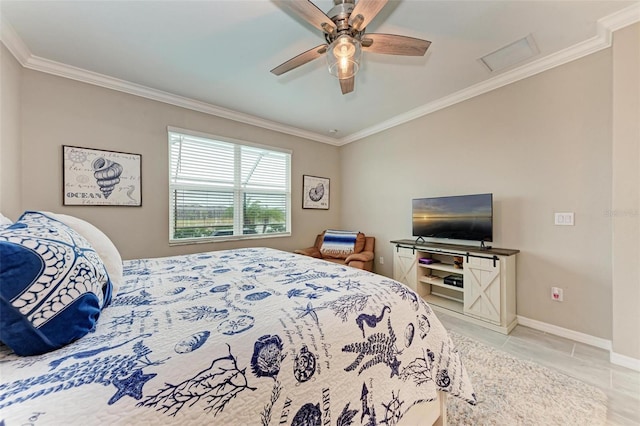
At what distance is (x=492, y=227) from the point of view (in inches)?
107

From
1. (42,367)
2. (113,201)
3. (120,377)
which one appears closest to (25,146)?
(113,201)

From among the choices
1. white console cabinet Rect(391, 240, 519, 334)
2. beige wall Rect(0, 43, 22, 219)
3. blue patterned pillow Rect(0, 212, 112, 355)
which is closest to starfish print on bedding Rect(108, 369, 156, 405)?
blue patterned pillow Rect(0, 212, 112, 355)

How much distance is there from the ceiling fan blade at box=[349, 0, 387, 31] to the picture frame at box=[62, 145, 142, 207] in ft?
9.06

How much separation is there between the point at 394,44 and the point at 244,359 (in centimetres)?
206

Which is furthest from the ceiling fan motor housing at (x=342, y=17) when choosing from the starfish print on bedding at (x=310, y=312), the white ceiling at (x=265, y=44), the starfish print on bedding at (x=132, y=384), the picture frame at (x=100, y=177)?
the picture frame at (x=100, y=177)

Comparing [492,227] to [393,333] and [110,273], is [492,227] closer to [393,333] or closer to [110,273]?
[393,333]

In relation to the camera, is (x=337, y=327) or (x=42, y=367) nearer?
(x=42, y=367)

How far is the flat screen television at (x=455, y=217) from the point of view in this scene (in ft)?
8.75

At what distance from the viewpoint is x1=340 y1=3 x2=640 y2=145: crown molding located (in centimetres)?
185

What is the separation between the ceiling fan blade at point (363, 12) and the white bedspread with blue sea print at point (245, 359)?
63.0 inches

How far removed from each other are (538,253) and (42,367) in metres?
3.51

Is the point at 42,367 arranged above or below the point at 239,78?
below

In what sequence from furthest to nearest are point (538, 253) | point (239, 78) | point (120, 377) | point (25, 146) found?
1. point (239, 78)
2. point (538, 253)
3. point (25, 146)
4. point (120, 377)

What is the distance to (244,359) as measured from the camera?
728 mm
